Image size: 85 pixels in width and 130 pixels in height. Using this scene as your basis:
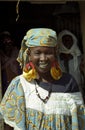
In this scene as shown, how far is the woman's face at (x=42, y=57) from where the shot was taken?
4.11 metres

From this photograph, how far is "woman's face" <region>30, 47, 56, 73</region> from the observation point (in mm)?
4109

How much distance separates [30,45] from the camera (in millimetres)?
4172

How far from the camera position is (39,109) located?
4.09 metres

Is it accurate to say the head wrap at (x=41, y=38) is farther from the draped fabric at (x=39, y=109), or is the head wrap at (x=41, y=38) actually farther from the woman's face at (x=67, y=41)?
the woman's face at (x=67, y=41)

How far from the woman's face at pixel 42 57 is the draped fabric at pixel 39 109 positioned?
186 millimetres

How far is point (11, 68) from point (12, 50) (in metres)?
0.28

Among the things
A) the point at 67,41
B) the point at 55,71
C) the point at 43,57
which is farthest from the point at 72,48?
the point at 43,57

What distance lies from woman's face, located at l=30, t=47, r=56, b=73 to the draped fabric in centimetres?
19

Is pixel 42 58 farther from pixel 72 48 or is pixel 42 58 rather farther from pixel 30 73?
pixel 72 48

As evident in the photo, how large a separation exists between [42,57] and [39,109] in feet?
1.49

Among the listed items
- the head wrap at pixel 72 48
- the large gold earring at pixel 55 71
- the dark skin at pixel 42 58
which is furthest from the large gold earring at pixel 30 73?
the head wrap at pixel 72 48

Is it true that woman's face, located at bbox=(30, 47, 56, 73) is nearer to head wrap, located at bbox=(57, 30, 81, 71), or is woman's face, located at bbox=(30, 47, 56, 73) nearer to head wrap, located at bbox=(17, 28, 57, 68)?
head wrap, located at bbox=(17, 28, 57, 68)

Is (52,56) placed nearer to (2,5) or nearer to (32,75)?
(32,75)

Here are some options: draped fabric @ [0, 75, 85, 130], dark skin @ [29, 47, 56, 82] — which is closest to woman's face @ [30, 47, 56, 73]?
dark skin @ [29, 47, 56, 82]
